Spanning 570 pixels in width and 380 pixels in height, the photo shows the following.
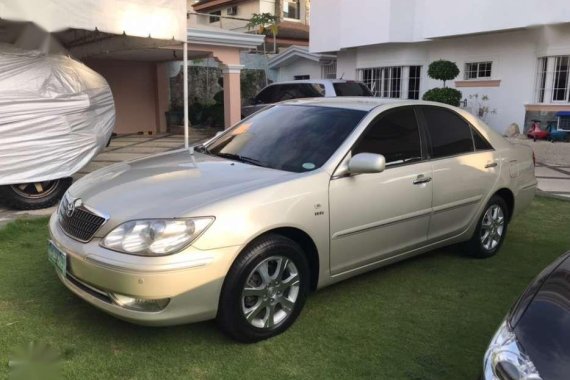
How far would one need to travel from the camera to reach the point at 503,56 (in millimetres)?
15273

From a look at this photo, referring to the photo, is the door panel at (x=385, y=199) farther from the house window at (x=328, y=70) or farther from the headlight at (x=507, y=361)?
the house window at (x=328, y=70)

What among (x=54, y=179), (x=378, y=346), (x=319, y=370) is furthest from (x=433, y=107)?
(x=54, y=179)

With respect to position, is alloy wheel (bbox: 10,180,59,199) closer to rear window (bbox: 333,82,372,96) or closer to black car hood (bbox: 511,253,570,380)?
black car hood (bbox: 511,253,570,380)

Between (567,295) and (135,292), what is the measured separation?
84.2 inches

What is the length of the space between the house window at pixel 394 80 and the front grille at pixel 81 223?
15.4 m

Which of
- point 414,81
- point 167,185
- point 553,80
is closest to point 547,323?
point 167,185

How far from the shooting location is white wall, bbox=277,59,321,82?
22594 mm

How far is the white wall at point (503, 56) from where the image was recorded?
14.2 metres

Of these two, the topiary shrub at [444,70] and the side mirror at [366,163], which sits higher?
the topiary shrub at [444,70]

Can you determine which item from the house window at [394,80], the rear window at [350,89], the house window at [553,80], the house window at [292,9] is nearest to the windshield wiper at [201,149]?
the rear window at [350,89]

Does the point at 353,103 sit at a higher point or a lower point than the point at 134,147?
higher

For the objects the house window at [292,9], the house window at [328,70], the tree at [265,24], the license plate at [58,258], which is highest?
the house window at [292,9]

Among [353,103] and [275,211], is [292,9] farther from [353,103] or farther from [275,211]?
[275,211]

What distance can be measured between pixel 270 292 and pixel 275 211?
1.72 ft
